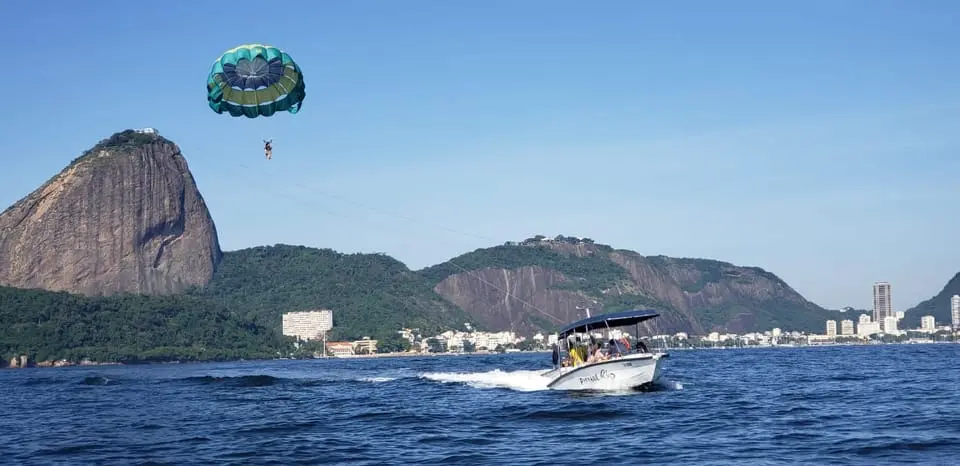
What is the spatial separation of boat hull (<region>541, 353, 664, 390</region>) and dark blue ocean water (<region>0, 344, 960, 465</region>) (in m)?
0.88

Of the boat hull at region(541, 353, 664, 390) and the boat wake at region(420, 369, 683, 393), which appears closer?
the boat hull at region(541, 353, 664, 390)

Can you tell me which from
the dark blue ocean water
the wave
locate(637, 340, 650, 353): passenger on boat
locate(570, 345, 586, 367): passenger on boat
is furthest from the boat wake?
the wave

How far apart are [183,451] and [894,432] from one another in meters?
17.8

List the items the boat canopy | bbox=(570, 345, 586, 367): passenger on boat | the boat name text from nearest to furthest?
the boat name text
the boat canopy
bbox=(570, 345, 586, 367): passenger on boat

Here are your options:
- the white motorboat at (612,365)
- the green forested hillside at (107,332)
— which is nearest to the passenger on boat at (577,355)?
the white motorboat at (612,365)

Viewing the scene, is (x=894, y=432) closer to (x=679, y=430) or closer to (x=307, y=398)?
(x=679, y=430)

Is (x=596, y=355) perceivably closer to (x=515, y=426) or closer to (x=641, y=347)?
(x=641, y=347)

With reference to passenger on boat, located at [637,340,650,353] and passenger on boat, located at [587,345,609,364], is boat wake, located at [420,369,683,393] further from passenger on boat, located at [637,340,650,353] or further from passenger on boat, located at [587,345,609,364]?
passenger on boat, located at [587,345,609,364]

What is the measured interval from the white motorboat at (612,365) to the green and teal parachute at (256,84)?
48.4 ft

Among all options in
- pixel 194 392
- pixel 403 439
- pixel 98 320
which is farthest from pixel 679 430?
pixel 98 320

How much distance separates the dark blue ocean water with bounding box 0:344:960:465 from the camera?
2605 cm

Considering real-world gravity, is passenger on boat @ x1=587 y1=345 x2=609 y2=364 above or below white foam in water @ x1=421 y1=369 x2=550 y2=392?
above

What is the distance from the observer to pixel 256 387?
6141 cm

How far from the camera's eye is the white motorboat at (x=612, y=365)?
41.0 metres
